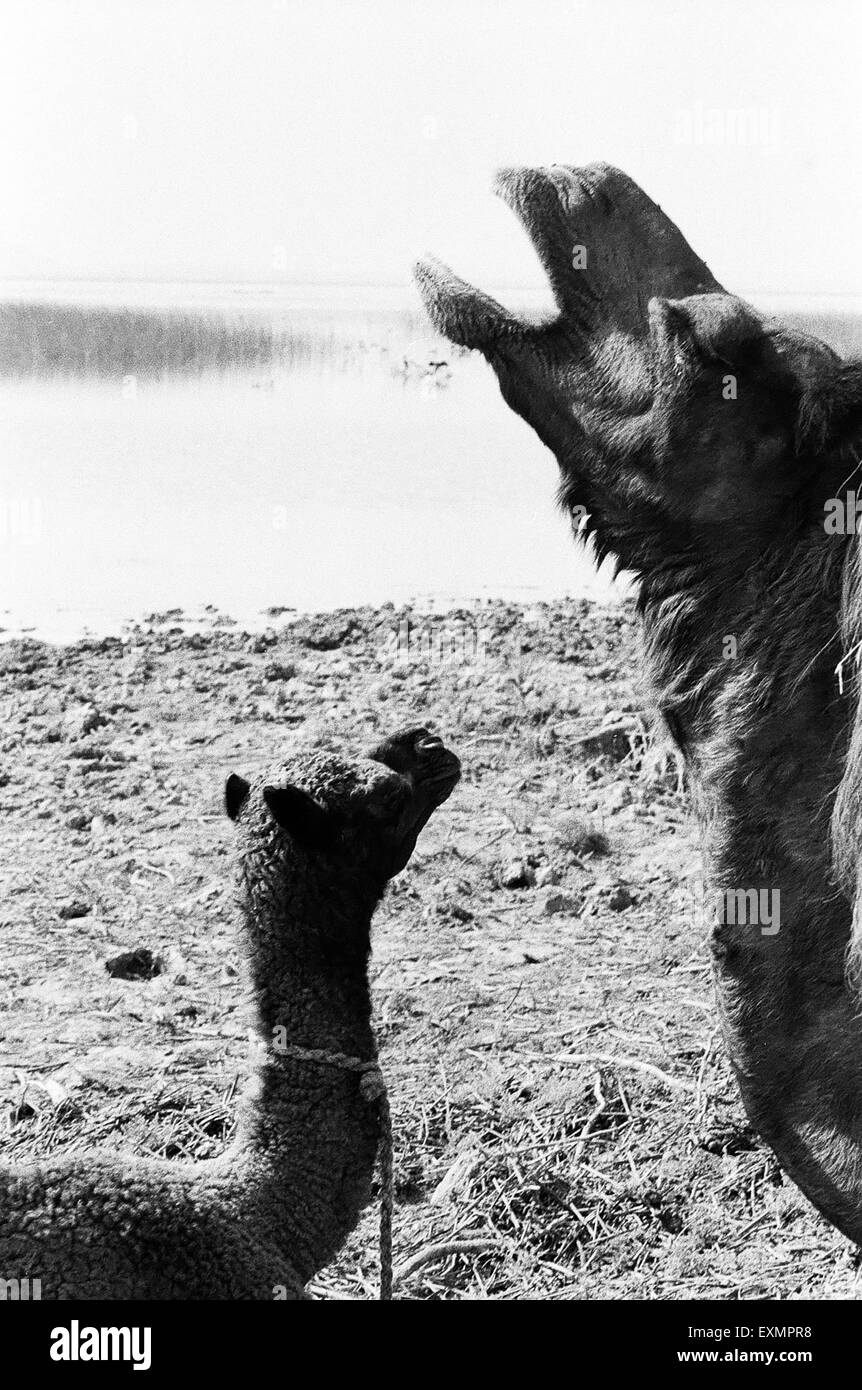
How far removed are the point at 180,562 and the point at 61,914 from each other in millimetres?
4750

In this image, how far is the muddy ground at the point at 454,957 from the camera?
3875mm

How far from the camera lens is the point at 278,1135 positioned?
2.93m

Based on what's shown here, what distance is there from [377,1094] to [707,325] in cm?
163

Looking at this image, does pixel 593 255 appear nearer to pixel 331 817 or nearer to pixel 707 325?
pixel 707 325

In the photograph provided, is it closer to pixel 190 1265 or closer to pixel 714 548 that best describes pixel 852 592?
pixel 714 548

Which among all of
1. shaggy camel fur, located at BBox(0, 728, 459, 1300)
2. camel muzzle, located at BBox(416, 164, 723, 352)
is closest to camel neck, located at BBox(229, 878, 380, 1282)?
shaggy camel fur, located at BBox(0, 728, 459, 1300)

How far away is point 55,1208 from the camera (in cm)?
271

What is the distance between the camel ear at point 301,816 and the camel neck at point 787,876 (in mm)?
766

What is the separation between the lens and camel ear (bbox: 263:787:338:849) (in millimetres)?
2893

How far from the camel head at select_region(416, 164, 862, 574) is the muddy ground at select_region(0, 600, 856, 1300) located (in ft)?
1.85

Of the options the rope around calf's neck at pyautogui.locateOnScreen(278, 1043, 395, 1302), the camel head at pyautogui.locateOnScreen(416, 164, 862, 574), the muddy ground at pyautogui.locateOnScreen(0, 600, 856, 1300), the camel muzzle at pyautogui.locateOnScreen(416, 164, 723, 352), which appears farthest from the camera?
the muddy ground at pyautogui.locateOnScreen(0, 600, 856, 1300)

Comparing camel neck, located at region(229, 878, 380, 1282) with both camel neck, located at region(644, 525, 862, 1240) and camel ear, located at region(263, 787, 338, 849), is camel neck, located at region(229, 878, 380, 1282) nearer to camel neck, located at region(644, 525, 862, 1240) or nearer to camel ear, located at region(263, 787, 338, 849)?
camel ear, located at region(263, 787, 338, 849)

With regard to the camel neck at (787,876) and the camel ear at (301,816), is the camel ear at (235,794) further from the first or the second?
the camel neck at (787,876)

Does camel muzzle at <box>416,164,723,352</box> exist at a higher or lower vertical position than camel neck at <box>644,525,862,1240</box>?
higher
